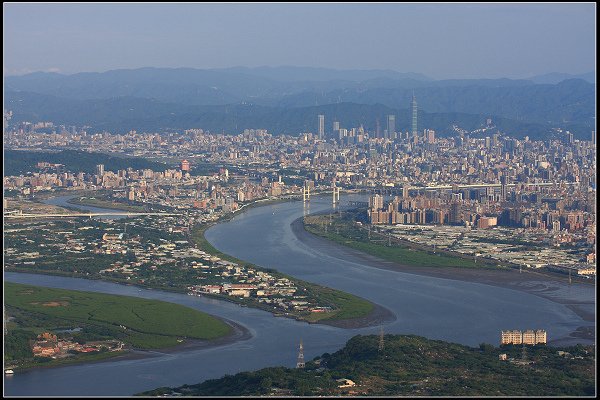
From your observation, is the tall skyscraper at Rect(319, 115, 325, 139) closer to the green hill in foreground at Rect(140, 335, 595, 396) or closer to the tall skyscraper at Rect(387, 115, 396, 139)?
the tall skyscraper at Rect(387, 115, 396, 139)

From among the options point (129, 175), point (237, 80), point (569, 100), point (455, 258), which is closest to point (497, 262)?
point (455, 258)

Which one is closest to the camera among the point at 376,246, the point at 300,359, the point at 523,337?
the point at 300,359

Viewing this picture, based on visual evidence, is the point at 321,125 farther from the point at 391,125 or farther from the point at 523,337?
the point at 523,337

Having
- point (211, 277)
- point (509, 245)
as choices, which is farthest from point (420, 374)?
point (509, 245)

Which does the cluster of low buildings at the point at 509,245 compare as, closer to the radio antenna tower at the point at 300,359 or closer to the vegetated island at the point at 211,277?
the vegetated island at the point at 211,277

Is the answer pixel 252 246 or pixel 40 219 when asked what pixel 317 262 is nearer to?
pixel 252 246

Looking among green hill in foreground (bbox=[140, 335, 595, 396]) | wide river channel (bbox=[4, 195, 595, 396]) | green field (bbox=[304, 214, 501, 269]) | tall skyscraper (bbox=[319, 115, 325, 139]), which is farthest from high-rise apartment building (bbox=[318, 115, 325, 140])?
green hill in foreground (bbox=[140, 335, 595, 396])
